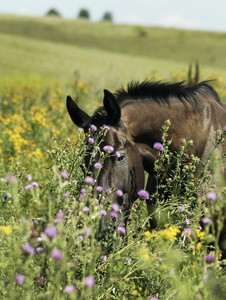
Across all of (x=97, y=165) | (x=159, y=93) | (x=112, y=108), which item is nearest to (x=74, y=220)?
(x=97, y=165)

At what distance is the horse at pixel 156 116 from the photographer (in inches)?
128

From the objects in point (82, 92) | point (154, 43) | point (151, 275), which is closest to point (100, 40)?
point (154, 43)

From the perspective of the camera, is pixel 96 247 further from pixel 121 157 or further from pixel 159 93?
pixel 159 93

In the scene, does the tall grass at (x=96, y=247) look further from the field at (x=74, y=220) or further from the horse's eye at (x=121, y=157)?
the horse's eye at (x=121, y=157)

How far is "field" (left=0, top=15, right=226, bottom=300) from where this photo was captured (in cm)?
207

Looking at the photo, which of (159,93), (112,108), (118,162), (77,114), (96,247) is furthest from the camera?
(159,93)

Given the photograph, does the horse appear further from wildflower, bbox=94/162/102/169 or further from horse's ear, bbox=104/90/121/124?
wildflower, bbox=94/162/102/169

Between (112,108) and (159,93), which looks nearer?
(112,108)

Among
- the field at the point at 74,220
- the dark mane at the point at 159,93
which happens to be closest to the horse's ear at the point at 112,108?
the field at the point at 74,220

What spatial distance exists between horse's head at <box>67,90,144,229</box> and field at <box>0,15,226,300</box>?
5.1 inches

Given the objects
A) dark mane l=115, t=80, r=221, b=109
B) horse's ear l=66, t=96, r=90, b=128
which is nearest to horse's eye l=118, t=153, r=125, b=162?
horse's ear l=66, t=96, r=90, b=128

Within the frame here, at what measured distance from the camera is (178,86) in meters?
3.91

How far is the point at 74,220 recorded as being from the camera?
217cm

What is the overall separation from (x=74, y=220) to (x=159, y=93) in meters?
2.02
